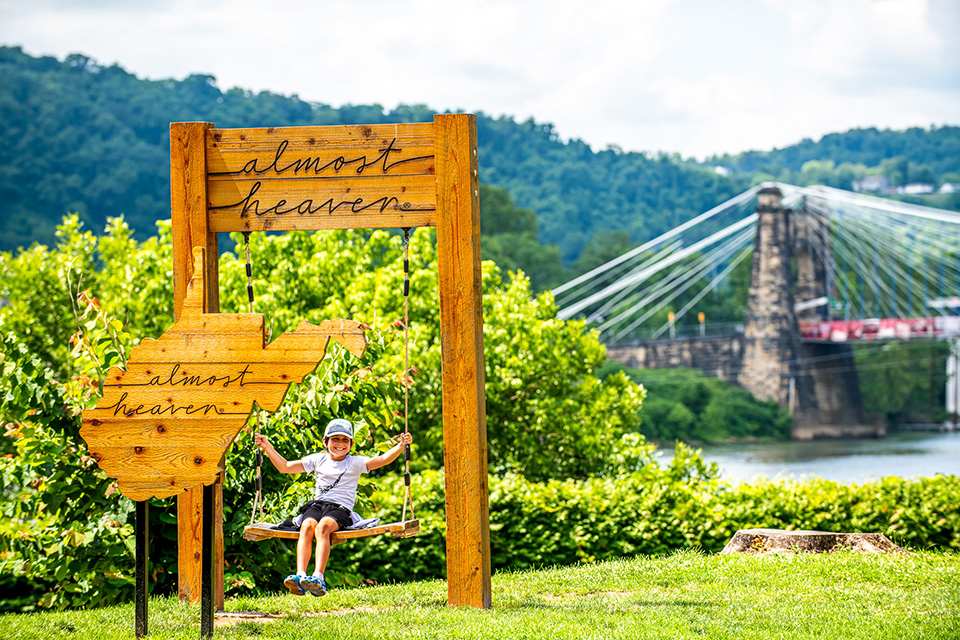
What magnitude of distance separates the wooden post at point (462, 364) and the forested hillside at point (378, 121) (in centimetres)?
3668

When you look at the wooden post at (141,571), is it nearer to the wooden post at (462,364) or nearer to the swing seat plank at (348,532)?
the swing seat plank at (348,532)

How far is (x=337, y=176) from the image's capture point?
5426mm

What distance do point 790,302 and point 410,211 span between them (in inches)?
1503

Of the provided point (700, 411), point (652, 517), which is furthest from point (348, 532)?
point (700, 411)

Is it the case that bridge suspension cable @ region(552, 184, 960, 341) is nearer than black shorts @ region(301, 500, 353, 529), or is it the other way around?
black shorts @ region(301, 500, 353, 529)

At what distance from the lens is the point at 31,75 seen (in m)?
52.7

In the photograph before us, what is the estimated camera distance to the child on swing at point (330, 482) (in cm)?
494

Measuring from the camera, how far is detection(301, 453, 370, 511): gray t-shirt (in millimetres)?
5109

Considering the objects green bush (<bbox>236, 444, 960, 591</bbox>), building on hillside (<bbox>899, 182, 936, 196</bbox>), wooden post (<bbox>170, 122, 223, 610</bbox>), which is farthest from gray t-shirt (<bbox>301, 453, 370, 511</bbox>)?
building on hillside (<bbox>899, 182, 936, 196</bbox>)

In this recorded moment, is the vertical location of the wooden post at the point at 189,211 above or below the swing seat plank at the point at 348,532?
above

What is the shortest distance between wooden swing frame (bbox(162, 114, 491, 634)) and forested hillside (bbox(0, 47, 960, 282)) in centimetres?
3652

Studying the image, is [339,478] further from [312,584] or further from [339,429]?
[312,584]

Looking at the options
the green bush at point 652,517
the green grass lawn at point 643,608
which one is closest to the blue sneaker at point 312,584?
the green grass lawn at point 643,608

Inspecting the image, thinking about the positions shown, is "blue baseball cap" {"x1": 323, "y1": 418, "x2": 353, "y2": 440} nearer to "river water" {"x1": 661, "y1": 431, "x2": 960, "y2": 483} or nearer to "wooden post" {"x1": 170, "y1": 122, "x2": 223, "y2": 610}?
"wooden post" {"x1": 170, "y1": 122, "x2": 223, "y2": 610}
